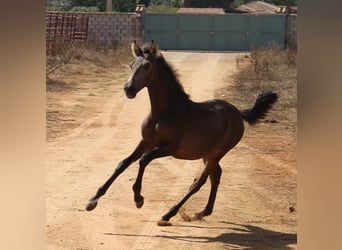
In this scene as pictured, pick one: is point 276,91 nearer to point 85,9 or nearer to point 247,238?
point 247,238

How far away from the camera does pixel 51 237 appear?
11.9 ft

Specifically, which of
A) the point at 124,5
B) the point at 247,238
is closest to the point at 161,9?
the point at 124,5

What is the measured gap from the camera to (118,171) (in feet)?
12.3

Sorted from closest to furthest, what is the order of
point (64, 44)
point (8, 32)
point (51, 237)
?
point (8, 32) < point (51, 237) < point (64, 44)

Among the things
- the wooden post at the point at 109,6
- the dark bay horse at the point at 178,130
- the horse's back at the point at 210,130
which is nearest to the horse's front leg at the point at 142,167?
the dark bay horse at the point at 178,130

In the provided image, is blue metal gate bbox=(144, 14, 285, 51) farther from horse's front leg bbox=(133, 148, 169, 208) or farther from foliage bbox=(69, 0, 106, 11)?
horse's front leg bbox=(133, 148, 169, 208)

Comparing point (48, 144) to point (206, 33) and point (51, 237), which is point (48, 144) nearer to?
point (51, 237)

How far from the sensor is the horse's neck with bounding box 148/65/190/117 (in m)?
3.73

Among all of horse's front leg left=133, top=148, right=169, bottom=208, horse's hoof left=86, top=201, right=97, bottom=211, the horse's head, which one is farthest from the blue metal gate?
horse's hoof left=86, top=201, right=97, bottom=211

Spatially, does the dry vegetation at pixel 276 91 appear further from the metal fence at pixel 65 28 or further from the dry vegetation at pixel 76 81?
the metal fence at pixel 65 28

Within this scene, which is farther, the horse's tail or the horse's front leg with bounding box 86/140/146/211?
the horse's tail

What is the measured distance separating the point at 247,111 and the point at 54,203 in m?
1.16

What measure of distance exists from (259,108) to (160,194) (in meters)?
0.73

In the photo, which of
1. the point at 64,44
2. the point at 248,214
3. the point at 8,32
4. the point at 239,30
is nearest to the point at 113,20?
the point at 64,44
